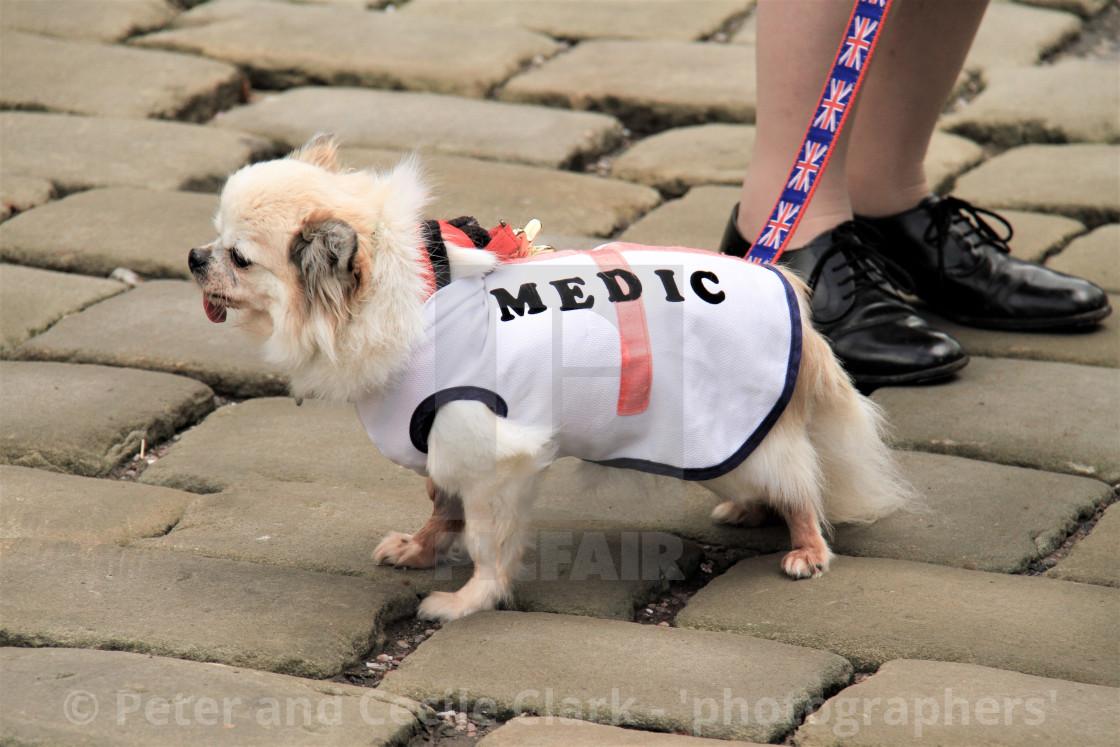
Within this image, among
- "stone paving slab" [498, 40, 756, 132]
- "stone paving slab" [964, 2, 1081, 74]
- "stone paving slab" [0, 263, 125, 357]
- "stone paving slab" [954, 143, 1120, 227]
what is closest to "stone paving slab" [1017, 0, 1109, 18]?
"stone paving slab" [964, 2, 1081, 74]

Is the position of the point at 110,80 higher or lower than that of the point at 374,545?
higher

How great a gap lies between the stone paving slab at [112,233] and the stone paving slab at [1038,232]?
231cm

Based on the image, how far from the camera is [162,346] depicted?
271cm

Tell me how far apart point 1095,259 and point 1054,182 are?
0.53m

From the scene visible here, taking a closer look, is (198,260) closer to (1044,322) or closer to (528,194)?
(528,194)

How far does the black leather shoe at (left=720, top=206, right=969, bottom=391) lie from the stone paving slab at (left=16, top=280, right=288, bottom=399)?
1278mm

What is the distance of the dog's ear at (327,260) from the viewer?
173cm

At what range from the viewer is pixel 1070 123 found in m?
4.09

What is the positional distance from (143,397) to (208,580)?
757 mm

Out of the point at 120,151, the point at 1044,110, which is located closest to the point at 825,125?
the point at 1044,110

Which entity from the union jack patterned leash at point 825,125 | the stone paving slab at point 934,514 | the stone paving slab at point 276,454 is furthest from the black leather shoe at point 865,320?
the stone paving slab at point 276,454

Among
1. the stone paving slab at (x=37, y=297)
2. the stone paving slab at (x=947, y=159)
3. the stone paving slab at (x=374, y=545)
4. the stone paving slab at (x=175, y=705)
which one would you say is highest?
the stone paving slab at (x=947, y=159)

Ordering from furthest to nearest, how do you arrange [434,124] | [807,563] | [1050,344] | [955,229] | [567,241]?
1. [434,124]
2. [567,241]
3. [955,229]
4. [1050,344]
5. [807,563]

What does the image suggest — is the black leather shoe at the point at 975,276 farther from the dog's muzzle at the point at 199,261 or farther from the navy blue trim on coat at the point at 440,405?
the dog's muzzle at the point at 199,261
